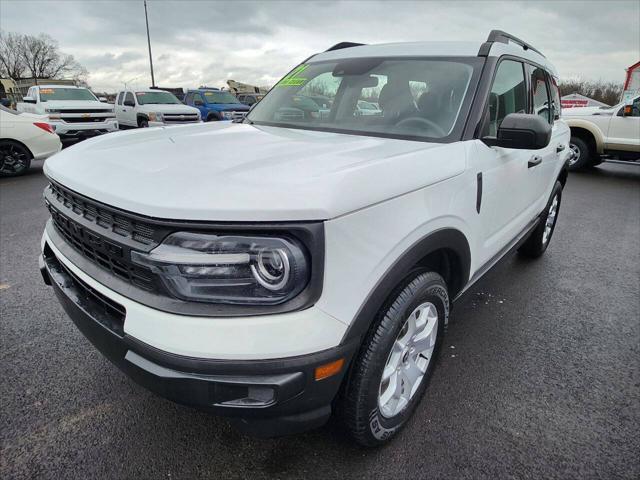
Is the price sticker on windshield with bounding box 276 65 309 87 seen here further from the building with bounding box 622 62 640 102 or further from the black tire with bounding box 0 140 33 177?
the building with bounding box 622 62 640 102

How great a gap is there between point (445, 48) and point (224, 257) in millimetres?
2139

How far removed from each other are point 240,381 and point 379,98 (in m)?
1.97

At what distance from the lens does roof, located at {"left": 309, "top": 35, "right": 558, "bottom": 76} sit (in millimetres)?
2607

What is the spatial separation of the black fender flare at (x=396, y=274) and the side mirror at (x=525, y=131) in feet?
1.80

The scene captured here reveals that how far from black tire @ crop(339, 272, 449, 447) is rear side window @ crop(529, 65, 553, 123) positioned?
7.13 feet

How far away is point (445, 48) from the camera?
2713 mm

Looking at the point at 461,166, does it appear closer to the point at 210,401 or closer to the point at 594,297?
the point at 210,401

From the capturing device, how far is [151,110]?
1453cm

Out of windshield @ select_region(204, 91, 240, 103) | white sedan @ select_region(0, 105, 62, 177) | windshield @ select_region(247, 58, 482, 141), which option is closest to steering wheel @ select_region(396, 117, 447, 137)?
windshield @ select_region(247, 58, 482, 141)

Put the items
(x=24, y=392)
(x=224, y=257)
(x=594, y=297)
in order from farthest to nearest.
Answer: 1. (x=594, y=297)
2. (x=24, y=392)
3. (x=224, y=257)

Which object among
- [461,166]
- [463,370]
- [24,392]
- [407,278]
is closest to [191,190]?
[407,278]

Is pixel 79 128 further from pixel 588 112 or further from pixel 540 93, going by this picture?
pixel 588 112

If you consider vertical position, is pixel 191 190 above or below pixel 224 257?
above

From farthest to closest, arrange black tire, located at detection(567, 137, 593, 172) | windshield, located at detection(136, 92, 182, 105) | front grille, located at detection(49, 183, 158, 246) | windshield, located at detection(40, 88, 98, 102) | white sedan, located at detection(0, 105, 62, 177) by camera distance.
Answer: windshield, located at detection(136, 92, 182, 105) → windshield, located at detection(40, 88, 98, 102) → black tire, located at detection(567, 137, 593, 172) → white sedan, located at detection(0, 105, 62, 177) → front grille, located at detection(49, 183, 158, 246)
